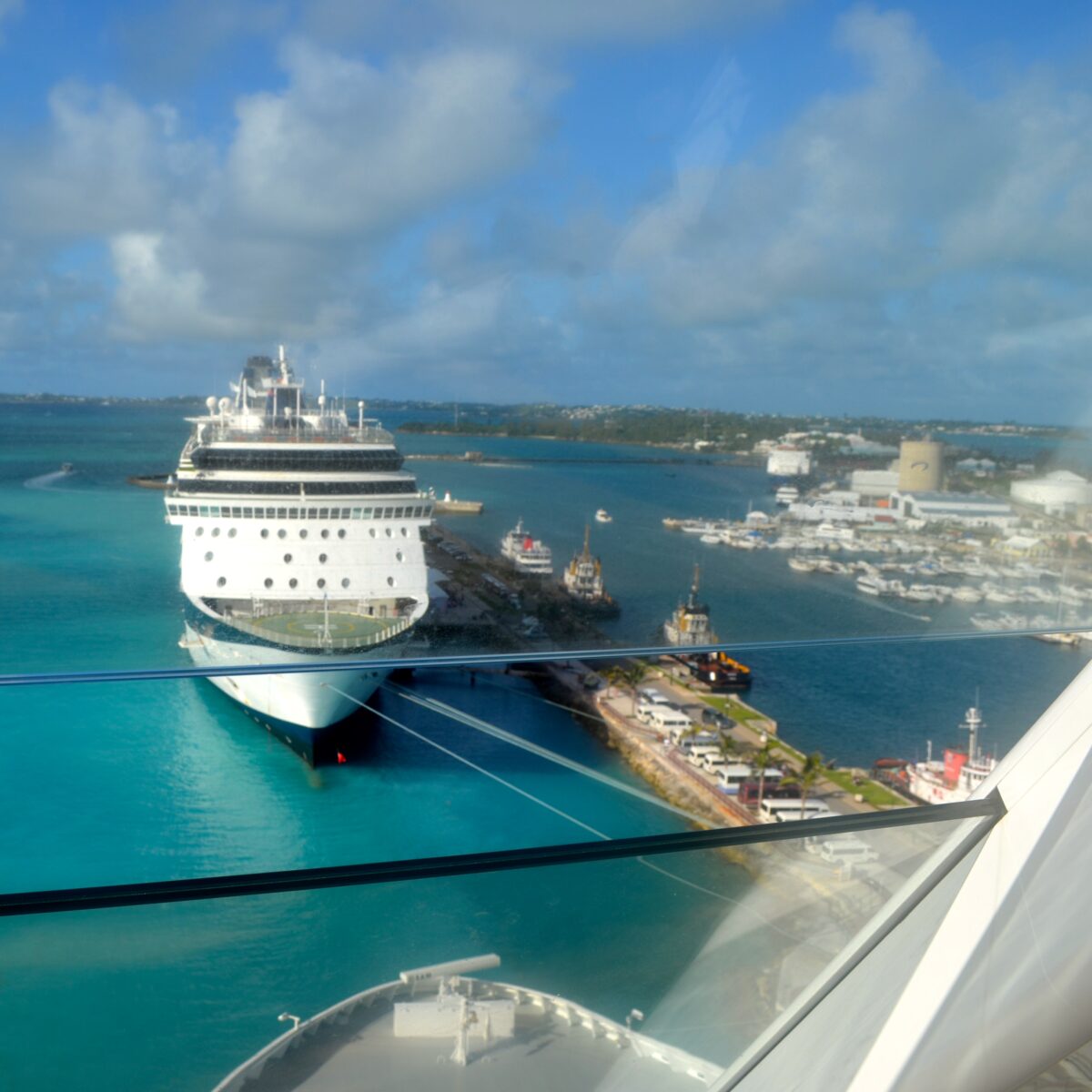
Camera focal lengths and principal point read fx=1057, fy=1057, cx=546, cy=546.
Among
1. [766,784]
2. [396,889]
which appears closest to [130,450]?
[396,889]

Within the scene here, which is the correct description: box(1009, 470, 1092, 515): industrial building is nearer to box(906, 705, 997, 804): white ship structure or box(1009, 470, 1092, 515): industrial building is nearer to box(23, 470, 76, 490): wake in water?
box(906, 705, 997, 804): white ship structure

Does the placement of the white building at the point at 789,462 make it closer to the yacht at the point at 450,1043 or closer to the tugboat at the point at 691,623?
the tugboat at the point at 691,623

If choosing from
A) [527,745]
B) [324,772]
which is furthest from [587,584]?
[324,772]

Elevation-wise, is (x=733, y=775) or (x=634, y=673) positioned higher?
(x=634, y=673)

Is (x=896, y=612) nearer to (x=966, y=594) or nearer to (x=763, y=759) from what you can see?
(x=966, y=594)

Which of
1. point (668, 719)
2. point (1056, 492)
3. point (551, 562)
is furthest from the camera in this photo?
point (668, 719)

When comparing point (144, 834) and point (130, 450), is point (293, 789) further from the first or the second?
point (130, 450)

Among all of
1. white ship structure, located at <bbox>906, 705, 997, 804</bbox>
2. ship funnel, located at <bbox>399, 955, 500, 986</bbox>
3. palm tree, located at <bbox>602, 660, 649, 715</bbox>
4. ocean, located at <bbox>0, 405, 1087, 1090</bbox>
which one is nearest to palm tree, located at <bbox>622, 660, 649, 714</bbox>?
palm tree, located at <bbox>602, 660, 649, 715</bbox>
